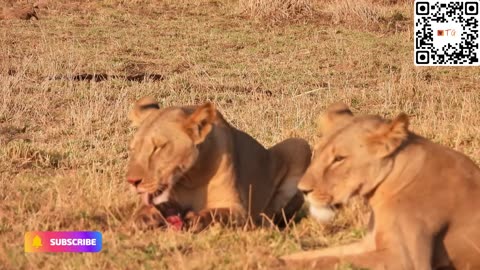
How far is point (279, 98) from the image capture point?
421 inches

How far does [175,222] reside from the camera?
5.10 meters

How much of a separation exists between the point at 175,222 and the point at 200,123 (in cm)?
54

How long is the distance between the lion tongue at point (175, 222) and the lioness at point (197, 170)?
38 mm

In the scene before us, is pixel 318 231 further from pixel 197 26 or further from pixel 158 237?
pixel 197 26

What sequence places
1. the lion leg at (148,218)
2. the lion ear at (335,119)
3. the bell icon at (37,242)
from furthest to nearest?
the lion leg at (148,218)
the bell icon at (37,242)
the lion ear at (335,119)

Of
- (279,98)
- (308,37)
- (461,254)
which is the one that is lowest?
(461,254)

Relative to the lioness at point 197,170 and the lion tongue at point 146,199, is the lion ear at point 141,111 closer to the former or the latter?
the lioness at point 197,170

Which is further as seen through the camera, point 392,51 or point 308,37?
point 308,37

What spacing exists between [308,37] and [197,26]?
2.19 m

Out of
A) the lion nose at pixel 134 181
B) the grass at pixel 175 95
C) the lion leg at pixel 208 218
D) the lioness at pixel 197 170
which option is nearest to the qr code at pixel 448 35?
the grass at pixel 175 95

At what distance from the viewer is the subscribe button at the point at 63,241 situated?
4672 millimetres

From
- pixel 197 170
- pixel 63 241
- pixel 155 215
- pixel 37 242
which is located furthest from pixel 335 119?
pixel 37 242

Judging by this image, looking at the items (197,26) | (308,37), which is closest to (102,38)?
(197,26)

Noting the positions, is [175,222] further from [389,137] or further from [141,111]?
[389,137]
